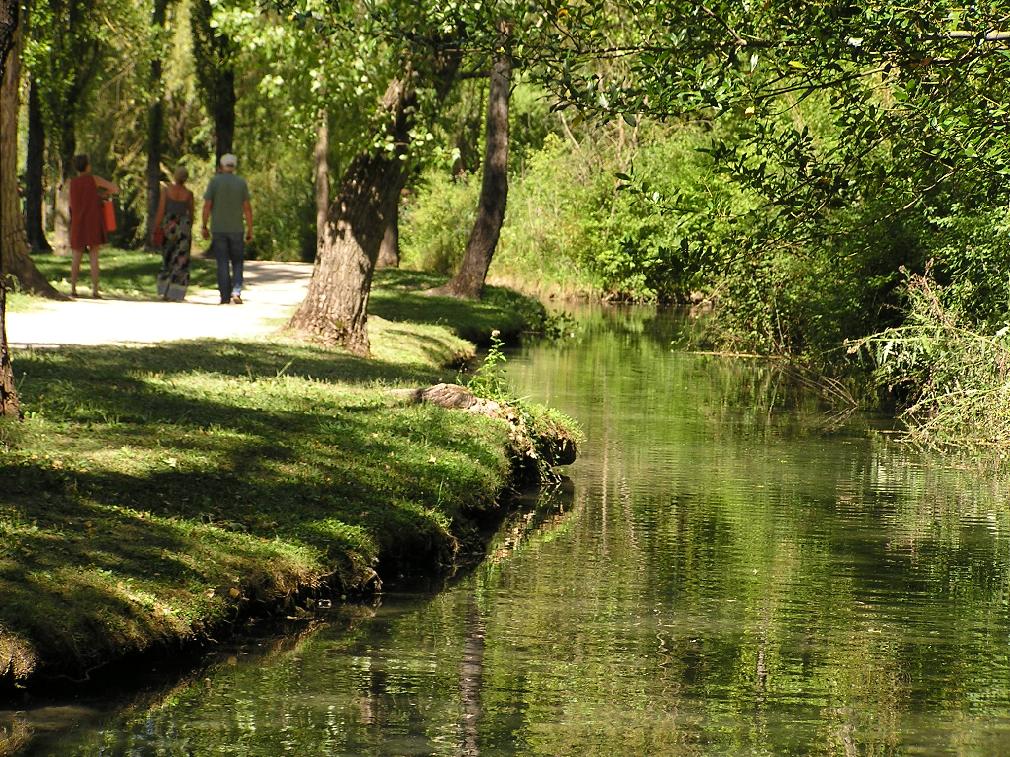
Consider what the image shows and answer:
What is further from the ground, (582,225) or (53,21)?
(53,21)

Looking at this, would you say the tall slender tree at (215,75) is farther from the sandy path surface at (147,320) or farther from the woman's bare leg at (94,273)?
the woman's bare leg at (94,273)

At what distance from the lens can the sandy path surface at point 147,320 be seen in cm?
1738

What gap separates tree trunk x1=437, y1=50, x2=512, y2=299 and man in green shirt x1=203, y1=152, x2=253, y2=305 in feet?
21.5

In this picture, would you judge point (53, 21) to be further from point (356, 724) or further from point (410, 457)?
point (356, 724)

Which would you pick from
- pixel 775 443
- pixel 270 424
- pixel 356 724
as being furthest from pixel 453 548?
pixel 775 443

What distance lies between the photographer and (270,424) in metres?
11.9

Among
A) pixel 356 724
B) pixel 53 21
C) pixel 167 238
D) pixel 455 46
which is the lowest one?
pixel 356 724

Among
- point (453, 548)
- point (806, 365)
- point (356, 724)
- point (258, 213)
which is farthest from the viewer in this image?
point (258, 213)

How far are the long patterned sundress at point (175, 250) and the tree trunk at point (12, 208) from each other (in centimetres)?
187

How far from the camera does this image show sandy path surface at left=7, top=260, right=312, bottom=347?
57.0 ft

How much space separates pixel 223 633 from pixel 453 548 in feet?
8.31

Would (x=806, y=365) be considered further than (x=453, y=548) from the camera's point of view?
Yes

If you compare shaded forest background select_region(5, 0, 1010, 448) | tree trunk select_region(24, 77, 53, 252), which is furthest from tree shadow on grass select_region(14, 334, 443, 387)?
tree trunk select_region(24, 77, 53, 252)

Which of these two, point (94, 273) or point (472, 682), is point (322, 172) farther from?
point (472, 682)
